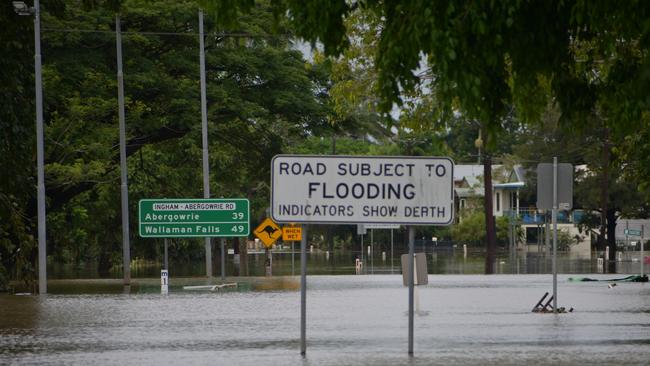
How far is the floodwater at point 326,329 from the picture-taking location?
16.2 meters

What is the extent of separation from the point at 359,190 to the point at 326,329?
5334mm

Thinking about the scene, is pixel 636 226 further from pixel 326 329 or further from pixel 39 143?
pixel 326 329

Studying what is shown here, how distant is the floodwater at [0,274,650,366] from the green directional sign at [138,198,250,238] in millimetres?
6898

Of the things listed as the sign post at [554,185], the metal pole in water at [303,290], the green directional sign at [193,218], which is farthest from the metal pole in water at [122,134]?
the metal pole in water at [303,290]

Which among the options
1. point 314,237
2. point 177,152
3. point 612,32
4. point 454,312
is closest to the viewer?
point 612,32

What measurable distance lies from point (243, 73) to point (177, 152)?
16.4m

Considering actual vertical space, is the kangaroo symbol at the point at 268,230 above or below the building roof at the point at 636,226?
below

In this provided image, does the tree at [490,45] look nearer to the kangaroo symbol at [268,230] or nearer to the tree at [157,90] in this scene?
the tree at [157,90]

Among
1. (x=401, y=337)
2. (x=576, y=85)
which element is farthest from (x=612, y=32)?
(x=401, y=337)

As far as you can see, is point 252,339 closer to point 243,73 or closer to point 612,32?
point 612,32

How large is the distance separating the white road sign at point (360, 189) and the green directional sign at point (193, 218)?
83.3 feet

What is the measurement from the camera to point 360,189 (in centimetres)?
1611

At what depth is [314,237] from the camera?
483 ft

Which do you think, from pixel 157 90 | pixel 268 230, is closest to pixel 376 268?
pixel 268 230
